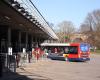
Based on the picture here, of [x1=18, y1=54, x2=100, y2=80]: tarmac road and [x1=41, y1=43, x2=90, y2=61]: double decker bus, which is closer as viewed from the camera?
[x1=18, y1=54, x2=100, y2=80]: tarmac road

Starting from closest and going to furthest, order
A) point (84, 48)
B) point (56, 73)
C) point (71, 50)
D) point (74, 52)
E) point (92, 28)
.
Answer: point (56, 73)
point (74, 52)
point (84, 48)
point (71, 50)
point (92, 28)

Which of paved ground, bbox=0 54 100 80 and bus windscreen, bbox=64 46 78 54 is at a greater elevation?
bus windscreen, bbox=64 46 78 54

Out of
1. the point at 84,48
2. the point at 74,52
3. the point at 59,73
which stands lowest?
the point at 59,73

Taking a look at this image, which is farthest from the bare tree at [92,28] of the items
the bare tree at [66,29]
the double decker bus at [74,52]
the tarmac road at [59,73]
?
the tarmac road at [59,73]

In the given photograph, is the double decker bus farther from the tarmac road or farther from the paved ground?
the paved ground

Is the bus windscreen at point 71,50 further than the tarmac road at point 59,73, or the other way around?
the bus windscreen at point 71,50

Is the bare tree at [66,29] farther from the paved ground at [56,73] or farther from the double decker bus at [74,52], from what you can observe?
the paved ground at [56,73]

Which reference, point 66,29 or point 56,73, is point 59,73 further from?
point 66,29

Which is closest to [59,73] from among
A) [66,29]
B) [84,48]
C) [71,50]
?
[84,48]

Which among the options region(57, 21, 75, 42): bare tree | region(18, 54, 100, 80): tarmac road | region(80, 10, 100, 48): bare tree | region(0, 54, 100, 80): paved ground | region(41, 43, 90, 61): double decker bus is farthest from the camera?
region(57, 21, 75, 42): bare tree

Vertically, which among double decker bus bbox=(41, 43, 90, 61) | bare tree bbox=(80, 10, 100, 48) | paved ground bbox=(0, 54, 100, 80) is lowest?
paved ground bbox=(0, 54, 100, 80)

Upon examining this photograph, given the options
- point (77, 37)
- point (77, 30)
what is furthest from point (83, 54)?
point (77, 37)

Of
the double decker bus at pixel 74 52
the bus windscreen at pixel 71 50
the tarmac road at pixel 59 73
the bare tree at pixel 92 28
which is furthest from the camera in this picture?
the bare tree at pixel 92 28

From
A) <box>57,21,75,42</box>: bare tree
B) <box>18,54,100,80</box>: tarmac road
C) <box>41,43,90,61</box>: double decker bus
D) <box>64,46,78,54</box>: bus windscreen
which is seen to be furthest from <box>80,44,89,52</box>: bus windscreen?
<box>57,21,75,42</box>: bare tree
